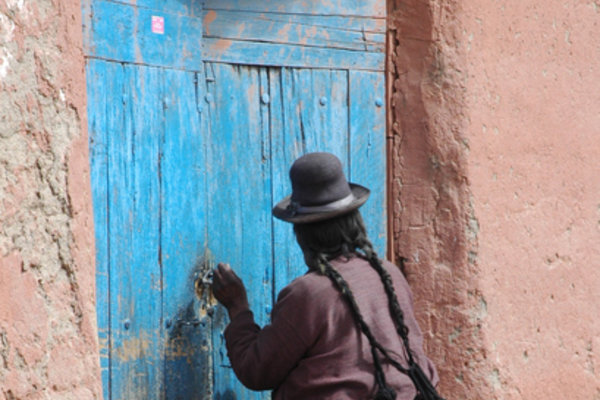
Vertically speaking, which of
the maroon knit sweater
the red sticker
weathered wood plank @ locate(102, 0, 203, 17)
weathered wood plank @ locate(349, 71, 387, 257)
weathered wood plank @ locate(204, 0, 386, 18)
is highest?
weathered wood plank @ locate(204, 0, 386, 18)

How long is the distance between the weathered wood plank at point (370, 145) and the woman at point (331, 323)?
27.4 inches

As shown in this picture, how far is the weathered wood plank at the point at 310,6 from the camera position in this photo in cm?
385

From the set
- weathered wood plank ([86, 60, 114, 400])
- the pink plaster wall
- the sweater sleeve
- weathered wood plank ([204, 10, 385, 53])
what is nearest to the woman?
the sweater sleeve

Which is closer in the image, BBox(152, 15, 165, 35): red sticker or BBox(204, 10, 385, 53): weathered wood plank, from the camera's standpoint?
BBox(152, 15, 165, 35): red sticker

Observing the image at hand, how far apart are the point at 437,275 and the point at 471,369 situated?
0.42m

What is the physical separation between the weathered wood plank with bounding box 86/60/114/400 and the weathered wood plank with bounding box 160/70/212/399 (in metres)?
0.24

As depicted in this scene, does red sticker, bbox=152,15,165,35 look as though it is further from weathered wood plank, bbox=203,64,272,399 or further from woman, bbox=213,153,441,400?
woman, bbox=213,153,441,400

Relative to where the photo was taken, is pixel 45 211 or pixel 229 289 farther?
pixel 229 289

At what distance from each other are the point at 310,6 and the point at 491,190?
1118 millimetres

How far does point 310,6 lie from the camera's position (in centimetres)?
407

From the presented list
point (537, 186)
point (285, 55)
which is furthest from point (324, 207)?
point (537, 186)

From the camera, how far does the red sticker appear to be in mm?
3607

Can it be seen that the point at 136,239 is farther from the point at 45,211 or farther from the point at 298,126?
the point at 298,126

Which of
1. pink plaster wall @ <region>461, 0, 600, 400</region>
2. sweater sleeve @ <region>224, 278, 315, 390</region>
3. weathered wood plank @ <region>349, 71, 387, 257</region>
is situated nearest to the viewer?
sweater sleeve @ <region>224, 278, 315, 390</region>
